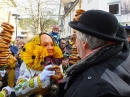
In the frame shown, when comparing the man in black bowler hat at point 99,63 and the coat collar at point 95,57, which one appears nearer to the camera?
the man in black bowler hat at point 99,63

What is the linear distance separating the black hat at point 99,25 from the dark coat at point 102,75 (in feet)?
0.32

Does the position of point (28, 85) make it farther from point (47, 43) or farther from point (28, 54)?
point (47, 43)

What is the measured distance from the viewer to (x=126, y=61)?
5.33 ft

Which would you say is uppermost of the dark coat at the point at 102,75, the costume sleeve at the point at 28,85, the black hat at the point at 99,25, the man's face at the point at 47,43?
the black hat at the point at 99,25

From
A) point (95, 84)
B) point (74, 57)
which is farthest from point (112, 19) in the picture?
point (74, 57)

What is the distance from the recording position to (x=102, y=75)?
1454 mm

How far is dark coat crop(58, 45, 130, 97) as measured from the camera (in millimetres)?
1404

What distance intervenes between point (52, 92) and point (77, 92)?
133 centimetres

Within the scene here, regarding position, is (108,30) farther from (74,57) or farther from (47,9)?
(47,9)

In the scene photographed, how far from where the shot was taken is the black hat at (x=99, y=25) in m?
1.61

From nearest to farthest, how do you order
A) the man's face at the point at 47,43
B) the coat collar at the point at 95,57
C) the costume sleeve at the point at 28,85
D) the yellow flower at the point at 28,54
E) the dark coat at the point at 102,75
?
the dark coat at the point at 102,75, the coat collar at the point at 95,57, the costume sleeve at the point at 28,85, the yellow flower at the point at 28,54, the man's face at the point at 47,43

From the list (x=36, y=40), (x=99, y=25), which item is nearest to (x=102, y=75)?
(x=99, y=25)

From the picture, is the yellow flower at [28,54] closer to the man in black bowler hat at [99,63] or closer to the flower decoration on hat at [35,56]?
the flower decoration on hat at [35,56]

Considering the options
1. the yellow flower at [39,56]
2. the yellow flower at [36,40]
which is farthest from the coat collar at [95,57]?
the yellow flower at [36,40]
